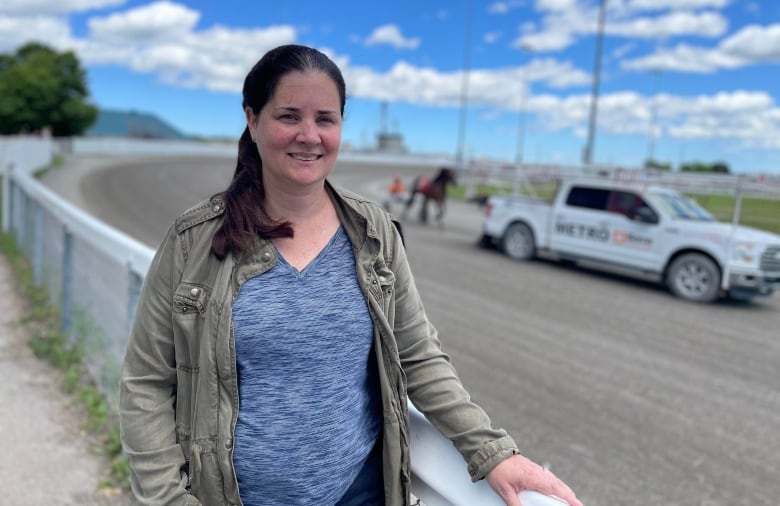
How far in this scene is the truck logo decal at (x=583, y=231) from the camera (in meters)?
11.7

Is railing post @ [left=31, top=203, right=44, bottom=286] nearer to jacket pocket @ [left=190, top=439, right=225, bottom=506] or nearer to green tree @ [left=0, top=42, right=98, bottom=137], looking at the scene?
jacket pocket @ [left=190, top=439, right=225, bottom=506]

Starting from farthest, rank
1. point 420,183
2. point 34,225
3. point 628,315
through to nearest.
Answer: point 420,183 < point 628,315 < point 34,225

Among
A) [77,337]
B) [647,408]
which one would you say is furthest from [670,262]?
[77,337]

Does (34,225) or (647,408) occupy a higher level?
(34,225)

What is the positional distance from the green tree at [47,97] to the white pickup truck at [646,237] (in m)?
61.9

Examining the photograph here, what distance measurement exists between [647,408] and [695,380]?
3.60 feet

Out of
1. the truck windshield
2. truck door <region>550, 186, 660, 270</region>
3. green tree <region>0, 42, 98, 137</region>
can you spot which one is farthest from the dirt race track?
green tree <region>0, 42, 98, 137</region>

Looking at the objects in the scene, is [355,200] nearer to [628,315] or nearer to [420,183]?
[628,315]

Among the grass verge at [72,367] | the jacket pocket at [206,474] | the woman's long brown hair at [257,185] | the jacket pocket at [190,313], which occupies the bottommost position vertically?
the grass verge at [72,367]

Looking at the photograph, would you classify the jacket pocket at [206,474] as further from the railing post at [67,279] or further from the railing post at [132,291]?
the railing post at [67,279]

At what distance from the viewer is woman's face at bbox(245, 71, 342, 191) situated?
5.67 ft

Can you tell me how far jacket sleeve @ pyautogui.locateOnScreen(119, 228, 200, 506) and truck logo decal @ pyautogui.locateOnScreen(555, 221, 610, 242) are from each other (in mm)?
10825

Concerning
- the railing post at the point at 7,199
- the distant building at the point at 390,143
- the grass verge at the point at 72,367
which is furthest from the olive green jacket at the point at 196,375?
the distant building at the point at 390,143

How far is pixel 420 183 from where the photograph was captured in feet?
62.6
